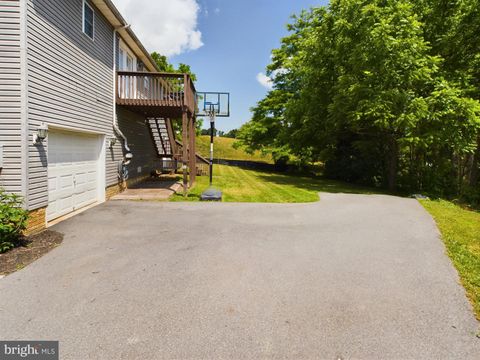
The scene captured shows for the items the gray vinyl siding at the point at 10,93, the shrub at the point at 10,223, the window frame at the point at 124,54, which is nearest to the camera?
the shrub at the point at 10,223

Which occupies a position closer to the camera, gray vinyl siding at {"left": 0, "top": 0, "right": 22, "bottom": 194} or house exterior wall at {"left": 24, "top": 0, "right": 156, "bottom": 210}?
gray vinyl siding at {"left": 0, "top": 0, "right": 22, "bottom": 194}

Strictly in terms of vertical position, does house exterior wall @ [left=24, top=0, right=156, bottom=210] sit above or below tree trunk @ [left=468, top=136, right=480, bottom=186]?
above

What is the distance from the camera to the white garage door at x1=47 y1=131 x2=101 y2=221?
693 centimetres

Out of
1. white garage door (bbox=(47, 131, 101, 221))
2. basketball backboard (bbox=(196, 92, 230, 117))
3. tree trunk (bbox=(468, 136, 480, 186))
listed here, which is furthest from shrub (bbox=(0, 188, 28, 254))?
tree trunk (bbox=(468, 136, 480, 186))

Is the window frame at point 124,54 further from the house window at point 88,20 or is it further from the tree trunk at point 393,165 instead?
the tree trunk at point 393,165

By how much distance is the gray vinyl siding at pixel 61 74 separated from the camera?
6.00 m

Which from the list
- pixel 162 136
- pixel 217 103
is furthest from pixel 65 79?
pixel 162 136

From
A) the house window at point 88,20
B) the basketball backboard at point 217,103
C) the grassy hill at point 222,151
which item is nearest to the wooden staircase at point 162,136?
the basketball backboard at point 217,103

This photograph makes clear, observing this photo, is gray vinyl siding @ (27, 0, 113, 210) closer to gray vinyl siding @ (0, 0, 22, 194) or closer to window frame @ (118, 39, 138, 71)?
gray vinyl siding @ (0, 0, 22, 194)

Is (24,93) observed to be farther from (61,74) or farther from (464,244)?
(464,244)

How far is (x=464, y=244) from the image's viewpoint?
5.95 metres

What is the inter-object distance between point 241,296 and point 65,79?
22.7 feet

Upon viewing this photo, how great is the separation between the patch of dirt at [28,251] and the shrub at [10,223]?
13 centimetres

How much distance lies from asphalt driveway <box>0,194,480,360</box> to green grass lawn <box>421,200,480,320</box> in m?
0.17
